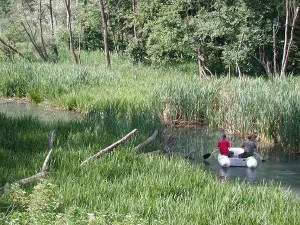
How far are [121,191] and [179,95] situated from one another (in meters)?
6.80

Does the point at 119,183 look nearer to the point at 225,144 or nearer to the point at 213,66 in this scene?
the point at 225,144

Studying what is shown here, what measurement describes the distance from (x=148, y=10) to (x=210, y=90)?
1573 cm

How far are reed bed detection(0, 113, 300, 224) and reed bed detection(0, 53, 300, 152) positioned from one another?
9.81 ft

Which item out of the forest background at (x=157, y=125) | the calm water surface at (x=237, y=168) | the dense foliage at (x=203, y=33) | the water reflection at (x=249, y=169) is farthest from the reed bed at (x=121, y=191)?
the dense foliage at (x=203, y=33)

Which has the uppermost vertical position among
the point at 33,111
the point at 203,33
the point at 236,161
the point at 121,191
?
the point at 203,33

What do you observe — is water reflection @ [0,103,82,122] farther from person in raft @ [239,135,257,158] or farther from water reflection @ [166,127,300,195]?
person in raft @ [239,135,257,158]

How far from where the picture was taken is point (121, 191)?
474 centimetres

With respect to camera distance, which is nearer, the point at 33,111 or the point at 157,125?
the point at 157,125

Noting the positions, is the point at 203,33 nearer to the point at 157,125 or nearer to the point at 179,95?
the point at 179,95

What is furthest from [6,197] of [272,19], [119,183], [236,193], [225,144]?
[272,19]

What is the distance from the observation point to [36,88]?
47.4 ft

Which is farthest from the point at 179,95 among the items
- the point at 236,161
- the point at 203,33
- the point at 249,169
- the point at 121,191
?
the point at 203,33


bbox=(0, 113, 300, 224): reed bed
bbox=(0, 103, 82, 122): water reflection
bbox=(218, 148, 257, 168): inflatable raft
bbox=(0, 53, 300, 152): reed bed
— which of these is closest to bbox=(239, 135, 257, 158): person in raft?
bbox=(218, 148, 257, 168): inflatable raft

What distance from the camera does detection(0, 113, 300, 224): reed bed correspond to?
366cm
